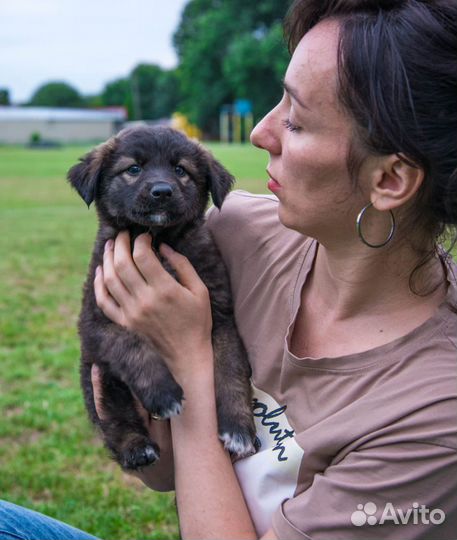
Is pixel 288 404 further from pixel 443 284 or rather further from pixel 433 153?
pixel 433 153

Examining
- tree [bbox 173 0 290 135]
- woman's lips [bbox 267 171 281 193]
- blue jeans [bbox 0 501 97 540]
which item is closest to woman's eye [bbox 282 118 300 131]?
woman's lips [bbox 267 171 281 193]

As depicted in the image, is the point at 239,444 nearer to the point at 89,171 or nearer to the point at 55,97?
the point at 89,171

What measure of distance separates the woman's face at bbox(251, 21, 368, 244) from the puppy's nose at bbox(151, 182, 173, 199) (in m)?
0.69

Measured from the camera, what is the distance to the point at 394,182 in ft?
6.45

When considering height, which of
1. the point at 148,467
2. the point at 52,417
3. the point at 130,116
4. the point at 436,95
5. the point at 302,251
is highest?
the point at 436,95

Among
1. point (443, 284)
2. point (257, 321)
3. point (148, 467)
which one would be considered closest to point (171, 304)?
point (257, 321)

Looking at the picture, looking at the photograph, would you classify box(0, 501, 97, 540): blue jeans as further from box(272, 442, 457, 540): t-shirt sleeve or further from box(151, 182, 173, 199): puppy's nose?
box(151, 182, 173, 199): puppy's nose

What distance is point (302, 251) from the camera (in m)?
2.33

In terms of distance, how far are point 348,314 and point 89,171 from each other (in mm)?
1380

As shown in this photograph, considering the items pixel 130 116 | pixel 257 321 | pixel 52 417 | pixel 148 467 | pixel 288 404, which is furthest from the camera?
pixel 130 116

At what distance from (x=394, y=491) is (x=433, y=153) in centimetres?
87

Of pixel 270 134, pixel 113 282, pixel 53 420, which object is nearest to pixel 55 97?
pixel 53 420

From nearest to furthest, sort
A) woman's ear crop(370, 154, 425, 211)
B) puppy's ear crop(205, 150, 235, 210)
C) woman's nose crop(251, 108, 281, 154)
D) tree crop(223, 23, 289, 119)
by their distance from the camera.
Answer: woman's ear crop(370, 154, 425, 211)
woman's nose crop(251, 108, 281, 154)
puppy's ear crop(205, 150, 235, 210)
tree crop(223, 23, 289, 119)

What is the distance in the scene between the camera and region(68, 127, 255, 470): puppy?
239 centimetres
